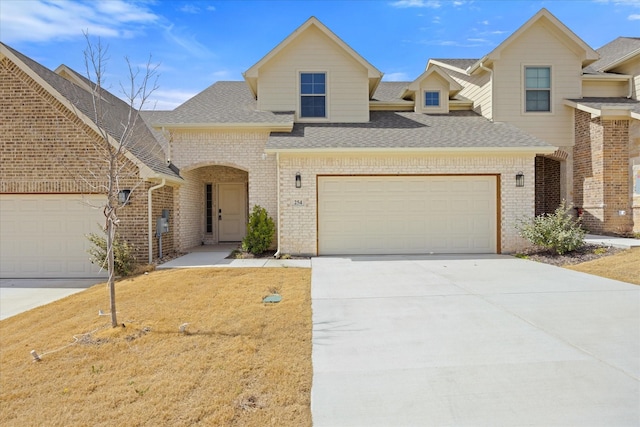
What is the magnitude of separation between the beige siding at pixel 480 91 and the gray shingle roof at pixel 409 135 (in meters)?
0.66

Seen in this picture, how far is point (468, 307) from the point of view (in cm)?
599

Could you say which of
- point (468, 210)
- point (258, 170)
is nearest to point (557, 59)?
point (468, 210)

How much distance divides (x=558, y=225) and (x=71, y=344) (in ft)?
37.8

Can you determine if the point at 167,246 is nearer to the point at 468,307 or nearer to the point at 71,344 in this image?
the point at 71,344

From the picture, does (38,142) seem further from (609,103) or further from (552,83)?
(609,103)

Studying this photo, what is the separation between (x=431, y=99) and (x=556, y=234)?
7.15m

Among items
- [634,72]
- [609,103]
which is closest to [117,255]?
[609,103]

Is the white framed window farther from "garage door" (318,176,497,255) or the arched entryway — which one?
the arched entryway

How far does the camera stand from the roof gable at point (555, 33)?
43.9 ft

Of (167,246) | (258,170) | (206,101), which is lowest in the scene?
(167,246)

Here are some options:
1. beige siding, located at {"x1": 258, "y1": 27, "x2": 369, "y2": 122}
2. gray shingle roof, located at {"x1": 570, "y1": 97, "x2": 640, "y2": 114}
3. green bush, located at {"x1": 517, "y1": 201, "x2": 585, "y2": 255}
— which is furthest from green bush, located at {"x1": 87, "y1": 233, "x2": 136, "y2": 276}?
gray shingle roof, located at {"x1": 570, "y1": 97, "x2": 640, "y2": 114}

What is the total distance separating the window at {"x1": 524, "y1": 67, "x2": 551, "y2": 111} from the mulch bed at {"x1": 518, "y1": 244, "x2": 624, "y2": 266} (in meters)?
6.00

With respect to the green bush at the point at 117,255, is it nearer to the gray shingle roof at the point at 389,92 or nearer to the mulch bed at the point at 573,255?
the mulch bed at the point at 573,255

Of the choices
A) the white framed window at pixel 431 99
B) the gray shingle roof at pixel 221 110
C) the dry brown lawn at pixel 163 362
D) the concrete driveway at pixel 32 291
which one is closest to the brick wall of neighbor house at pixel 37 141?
the concrete driveway at pixel 32 291
